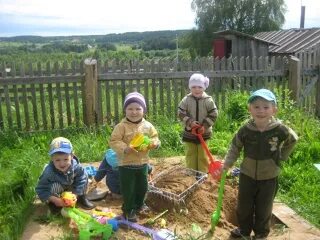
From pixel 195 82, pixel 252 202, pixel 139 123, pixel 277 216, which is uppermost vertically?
pixel 195 82

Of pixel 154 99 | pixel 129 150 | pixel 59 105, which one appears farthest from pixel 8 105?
pixel 129 150

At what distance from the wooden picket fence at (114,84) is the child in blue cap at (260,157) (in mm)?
4430

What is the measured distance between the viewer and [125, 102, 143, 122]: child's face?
360cm

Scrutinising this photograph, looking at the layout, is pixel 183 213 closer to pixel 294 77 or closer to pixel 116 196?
pixel 116 196

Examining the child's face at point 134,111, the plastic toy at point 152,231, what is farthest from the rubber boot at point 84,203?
the child's face at point 134,111

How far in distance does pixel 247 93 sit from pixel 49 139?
409cm

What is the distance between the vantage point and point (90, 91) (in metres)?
7.32

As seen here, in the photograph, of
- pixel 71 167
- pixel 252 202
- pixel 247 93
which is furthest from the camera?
pixel 247 93

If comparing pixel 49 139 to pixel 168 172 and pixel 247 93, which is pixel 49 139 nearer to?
pixel 168 172

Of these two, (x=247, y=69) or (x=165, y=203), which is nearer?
(x=165, y=203)

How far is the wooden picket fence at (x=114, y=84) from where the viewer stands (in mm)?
7238

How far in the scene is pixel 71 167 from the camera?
405 centimetres

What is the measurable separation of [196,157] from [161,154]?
1.31 metres

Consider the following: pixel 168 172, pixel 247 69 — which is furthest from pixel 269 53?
pixel 168 172
